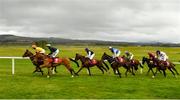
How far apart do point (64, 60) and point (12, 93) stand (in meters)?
7.72

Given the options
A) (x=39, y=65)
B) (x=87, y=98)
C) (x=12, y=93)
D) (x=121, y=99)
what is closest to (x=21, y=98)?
(x=12, y=93)

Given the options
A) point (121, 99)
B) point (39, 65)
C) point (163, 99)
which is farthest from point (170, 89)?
point (39, 65)

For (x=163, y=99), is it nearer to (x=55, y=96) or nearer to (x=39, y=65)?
(x=55, y=96)

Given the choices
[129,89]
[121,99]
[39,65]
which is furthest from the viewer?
[39,65]

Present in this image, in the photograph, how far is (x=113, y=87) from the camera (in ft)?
58.4

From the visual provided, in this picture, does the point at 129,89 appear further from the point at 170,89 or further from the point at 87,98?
the point at 87,98

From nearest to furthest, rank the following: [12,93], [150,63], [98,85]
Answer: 1. [12,93]
2. [98,85]
3. [150,63]

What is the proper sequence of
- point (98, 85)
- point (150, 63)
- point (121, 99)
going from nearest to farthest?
point (121, 99) → point (98, 85) → point (150, 63)

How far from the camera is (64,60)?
2297 cm

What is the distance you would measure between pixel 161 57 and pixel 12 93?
11191 millimetres

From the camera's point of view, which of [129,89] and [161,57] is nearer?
[129,89]

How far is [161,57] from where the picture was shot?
78.4ft

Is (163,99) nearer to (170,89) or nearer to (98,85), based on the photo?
(170,89)

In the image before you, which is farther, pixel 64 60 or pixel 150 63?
pixel 150 63
